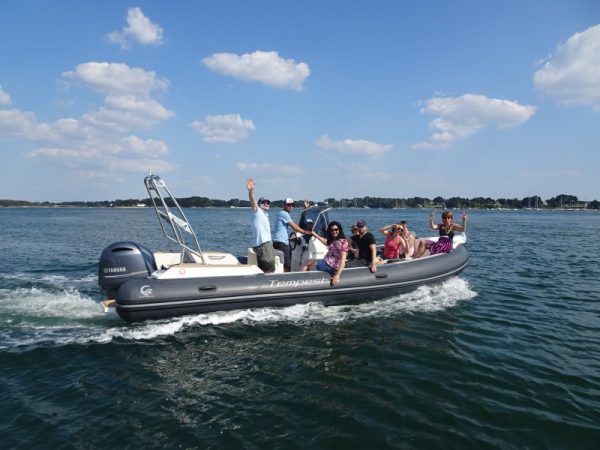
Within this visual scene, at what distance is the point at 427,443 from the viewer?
143 inches

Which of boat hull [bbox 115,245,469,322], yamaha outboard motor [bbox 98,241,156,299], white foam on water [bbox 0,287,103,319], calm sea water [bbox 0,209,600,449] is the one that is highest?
yamaha outboard motor [bbox 98,241,156,299]

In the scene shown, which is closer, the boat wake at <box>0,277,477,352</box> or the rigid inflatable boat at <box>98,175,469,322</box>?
the boat wake at <box>0,277,477,352</box>

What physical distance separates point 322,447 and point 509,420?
1976 millimetres

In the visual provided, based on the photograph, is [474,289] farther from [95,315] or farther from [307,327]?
[95,315]

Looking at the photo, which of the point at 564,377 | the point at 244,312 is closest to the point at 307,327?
the point at 244,312

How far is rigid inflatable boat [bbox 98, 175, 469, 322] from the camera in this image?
6422mm

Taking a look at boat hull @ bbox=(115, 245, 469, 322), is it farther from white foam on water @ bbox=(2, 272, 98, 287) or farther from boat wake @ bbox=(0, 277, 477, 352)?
white foam on water @ bbox=(2, 272, 98, 287)

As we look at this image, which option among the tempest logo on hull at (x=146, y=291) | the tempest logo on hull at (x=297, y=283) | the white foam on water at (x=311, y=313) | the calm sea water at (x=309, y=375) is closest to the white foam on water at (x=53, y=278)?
the calm sea water at (x=309, y=375)

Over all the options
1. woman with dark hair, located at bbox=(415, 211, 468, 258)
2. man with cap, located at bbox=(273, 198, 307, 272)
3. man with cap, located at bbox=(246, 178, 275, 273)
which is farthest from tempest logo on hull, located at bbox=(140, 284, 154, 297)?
woman with dark hair, located at bbox=(415, 211, 468, 258)

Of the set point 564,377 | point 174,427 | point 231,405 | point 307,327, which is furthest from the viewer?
point 307,327

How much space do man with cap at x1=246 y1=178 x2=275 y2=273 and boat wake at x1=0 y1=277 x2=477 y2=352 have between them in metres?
0.86

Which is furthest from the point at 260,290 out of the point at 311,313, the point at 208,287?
the point at 311,313

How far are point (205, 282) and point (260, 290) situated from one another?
0.97m

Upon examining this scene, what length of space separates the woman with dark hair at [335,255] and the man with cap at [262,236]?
3.28 feet
